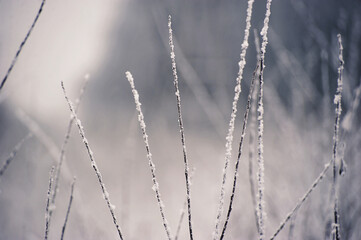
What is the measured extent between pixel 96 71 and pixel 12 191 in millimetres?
3507

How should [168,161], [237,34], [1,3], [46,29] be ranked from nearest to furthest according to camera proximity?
[1,3], [46,29], [168,161], [237,34]

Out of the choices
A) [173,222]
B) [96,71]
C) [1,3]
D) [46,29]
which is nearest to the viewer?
[1,3]

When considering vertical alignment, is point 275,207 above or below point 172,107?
below

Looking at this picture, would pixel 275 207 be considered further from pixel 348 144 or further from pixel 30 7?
pixel 30 7

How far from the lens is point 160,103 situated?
526cm

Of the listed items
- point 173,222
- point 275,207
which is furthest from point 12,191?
point 275,207

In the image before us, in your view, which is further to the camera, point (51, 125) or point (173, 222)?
point (51, 125)

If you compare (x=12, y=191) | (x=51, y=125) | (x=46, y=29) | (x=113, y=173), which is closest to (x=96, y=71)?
(x=51, y=125)

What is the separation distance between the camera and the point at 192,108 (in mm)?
5164

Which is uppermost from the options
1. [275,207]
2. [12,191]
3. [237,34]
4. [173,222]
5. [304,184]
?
[237,34]

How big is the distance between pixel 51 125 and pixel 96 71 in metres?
1.36

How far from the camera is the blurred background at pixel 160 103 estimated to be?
4.12 feet

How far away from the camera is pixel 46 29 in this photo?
3.83 feet

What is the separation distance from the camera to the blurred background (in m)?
1.26
